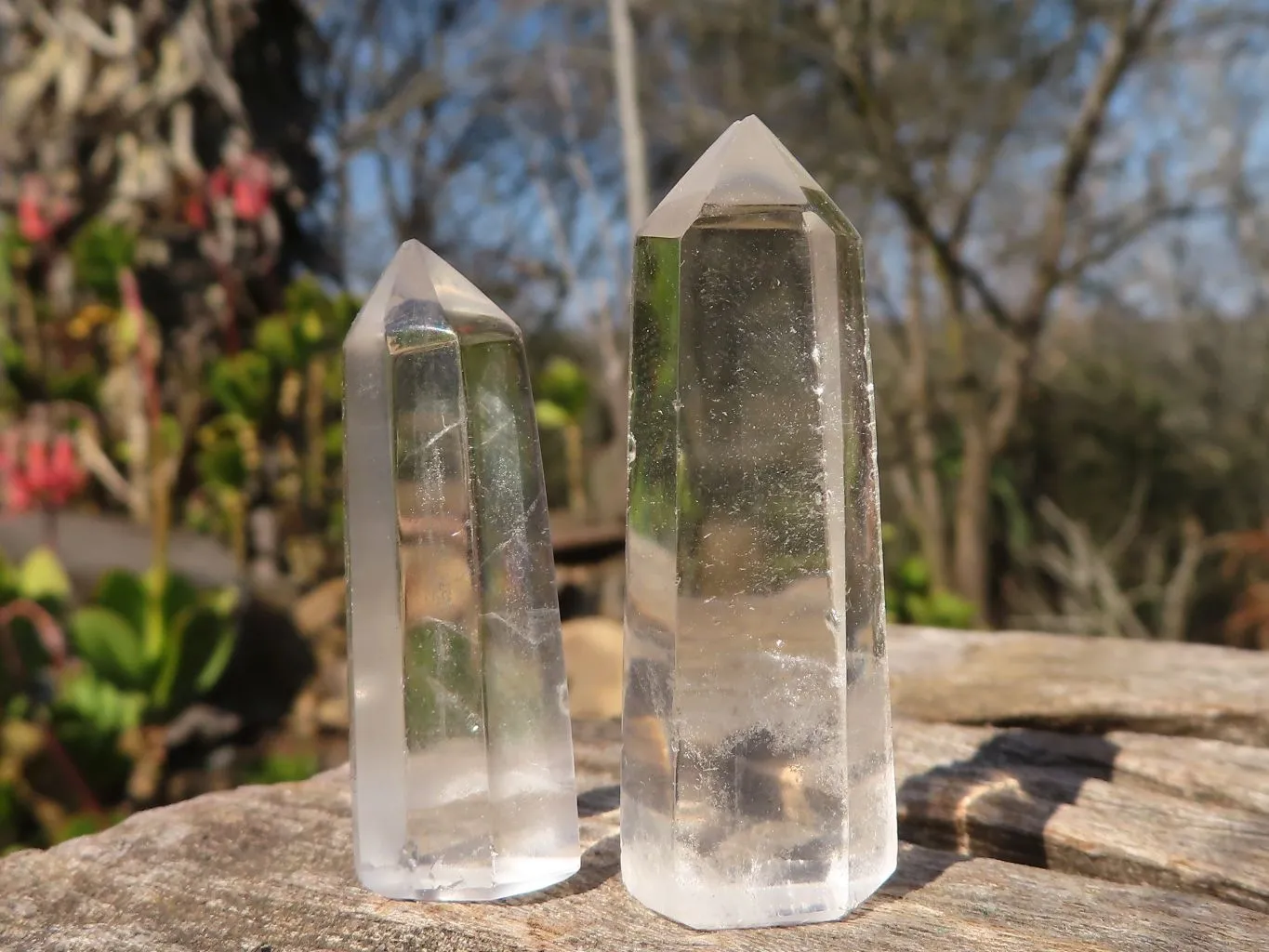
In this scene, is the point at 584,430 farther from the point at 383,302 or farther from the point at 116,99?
the point at 383,302

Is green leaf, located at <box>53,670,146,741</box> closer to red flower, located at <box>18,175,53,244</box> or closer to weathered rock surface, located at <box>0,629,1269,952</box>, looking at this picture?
weathered rock surface, located at <box>0,629,1269,952</box>

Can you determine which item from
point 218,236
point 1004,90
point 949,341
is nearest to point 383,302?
point 218,236

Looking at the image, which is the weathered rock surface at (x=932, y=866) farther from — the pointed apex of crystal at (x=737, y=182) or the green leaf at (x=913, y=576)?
the green leaf at (x=913, y=576)

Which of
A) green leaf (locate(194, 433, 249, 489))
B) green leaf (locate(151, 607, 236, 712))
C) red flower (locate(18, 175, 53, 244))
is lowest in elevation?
green leaf (locate(151, 607, 236, 712))

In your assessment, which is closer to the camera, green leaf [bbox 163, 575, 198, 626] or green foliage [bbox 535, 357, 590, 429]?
green leaf [bbox 163, 575, 198, 626]

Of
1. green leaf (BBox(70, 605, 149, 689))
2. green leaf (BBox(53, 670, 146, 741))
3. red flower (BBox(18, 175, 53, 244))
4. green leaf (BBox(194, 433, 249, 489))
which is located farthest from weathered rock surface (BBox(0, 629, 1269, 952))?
red flower (BBox(18, 175, 53, 244))

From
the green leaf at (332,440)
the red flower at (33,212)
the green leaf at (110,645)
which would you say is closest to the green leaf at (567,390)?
the green leaf at (332,440)

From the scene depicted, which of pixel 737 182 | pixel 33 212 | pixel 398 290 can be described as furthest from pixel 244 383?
pixel 737 182
